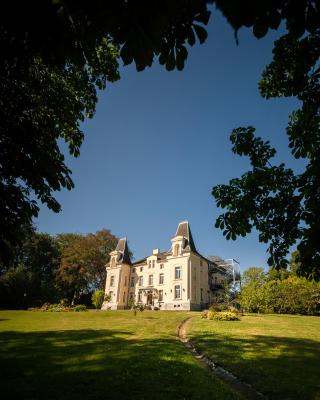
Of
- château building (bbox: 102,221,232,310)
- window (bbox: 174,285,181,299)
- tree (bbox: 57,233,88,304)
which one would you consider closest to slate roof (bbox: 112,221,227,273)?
château building (bbox: 102,221,232,310)

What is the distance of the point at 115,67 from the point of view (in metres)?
9.52

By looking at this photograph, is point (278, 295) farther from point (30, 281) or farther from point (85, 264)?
point (30, 281)

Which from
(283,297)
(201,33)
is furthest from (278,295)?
(201,33)

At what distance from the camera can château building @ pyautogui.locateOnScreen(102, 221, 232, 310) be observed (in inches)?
1754

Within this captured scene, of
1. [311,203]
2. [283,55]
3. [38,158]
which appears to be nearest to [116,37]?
[38,158]

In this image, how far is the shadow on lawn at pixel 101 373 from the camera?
6.63 meters

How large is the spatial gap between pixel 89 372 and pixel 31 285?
45.7 metres

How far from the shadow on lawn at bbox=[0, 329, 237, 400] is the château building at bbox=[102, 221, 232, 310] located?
29875mm

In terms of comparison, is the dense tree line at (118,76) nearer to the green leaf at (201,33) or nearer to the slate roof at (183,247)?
the green leaf at (201,33)

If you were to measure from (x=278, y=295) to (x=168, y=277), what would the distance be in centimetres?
1744

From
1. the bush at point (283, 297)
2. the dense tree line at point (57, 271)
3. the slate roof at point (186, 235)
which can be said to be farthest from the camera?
the slate roof at point (186, 235)

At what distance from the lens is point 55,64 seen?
9.56 ft

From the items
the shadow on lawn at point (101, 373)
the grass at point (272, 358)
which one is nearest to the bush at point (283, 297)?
the grass at point (272, 358)

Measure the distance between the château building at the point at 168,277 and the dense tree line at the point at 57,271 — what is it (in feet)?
14.4
